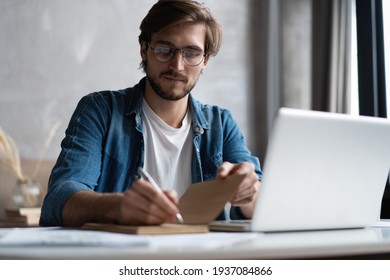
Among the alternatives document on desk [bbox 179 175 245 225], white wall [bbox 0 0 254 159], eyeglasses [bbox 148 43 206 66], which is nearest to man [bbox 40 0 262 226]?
eyeglasses [bbox 148 43 206 66]

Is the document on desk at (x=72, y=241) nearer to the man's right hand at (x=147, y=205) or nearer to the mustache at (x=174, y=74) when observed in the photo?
the man's right hand at (x=147, y=205)

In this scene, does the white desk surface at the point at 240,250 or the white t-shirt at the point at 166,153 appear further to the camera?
the white t-shirt at the point at 166,153

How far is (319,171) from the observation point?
1.08 m

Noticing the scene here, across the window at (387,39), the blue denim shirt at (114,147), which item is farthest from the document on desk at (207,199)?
the window at (387,39)

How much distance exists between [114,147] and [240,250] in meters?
0.95

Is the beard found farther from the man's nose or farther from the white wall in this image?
the white wall

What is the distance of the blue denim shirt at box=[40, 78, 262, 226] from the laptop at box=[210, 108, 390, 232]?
0.45 metres

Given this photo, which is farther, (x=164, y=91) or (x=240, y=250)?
(x=164, y=91)

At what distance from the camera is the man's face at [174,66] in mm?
1709

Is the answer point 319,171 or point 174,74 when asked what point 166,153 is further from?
point 319,171

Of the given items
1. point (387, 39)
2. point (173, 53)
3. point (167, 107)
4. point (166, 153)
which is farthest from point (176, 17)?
point (387, 39)

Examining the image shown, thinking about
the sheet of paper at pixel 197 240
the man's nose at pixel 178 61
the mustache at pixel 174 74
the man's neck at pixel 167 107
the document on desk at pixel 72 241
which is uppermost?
the man's nose at pixel 178 61

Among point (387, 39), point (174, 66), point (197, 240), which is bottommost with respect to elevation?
point (197, 240)

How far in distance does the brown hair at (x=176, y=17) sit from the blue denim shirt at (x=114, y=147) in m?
0.18
